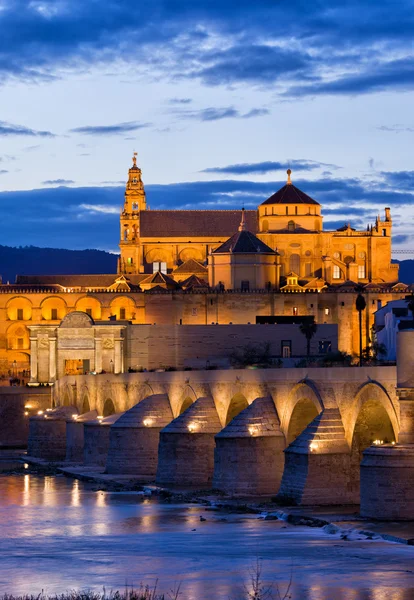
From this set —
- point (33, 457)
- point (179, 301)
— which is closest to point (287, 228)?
point (179, 301)

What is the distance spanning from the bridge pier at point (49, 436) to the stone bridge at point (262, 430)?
51.6ft

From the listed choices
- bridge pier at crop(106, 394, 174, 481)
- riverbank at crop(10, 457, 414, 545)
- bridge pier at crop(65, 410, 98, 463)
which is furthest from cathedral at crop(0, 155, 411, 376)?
riverbank at crop(10, 457, 414, 545)

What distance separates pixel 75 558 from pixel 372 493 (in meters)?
6.69

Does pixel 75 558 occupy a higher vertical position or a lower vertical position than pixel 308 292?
lower

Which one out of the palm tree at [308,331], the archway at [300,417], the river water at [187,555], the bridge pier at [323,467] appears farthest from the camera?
the palm tree at [308,331]

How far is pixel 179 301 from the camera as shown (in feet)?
338

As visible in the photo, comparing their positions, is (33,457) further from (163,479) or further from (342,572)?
(342,572)

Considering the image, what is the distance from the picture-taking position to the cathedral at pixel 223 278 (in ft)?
336

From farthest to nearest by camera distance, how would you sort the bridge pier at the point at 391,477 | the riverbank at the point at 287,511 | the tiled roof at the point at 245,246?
the tiled roof at the point at 245,246 → the bridge pier at the point at 391,477 → the riverbank at the point at 287,511

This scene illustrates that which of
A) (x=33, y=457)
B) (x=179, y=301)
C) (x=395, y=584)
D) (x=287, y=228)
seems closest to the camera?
(x=395, y=584)

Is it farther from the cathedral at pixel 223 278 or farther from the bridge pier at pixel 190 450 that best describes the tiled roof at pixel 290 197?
the bridge pier at pixel 190 450

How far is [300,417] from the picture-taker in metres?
40.8

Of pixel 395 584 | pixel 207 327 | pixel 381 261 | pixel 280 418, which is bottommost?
pixel 395 584

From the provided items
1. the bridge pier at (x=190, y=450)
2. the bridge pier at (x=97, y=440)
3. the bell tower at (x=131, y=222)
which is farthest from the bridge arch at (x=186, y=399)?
the bell tower at (x=131, y=222)
